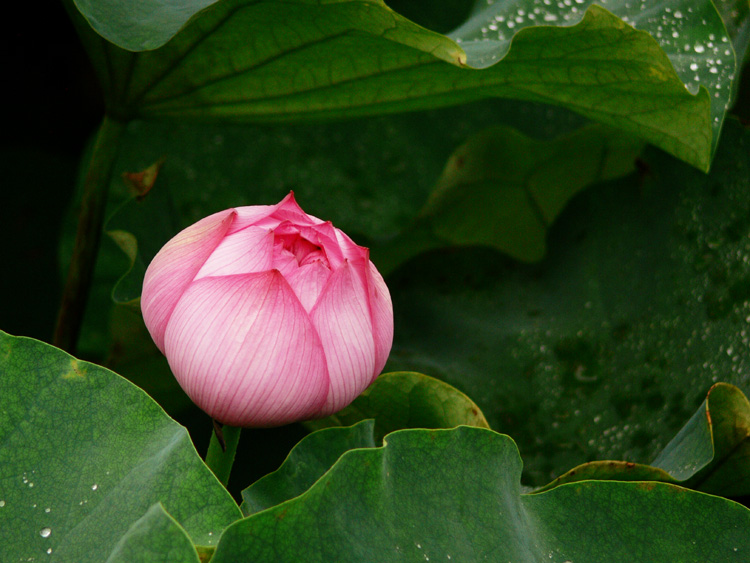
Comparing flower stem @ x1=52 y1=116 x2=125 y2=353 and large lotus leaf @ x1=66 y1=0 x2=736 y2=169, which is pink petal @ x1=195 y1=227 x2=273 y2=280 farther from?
flower stem @ x1=52 y1=116 x2=125 y2=353

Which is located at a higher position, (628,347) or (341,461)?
(341,461)

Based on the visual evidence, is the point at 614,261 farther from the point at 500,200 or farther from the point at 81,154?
the point at 81,154

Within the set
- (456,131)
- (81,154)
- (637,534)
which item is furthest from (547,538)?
(81,154)

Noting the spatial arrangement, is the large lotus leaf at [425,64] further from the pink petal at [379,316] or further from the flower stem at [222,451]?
the flower stem at [222,451]

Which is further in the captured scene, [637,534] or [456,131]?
[456,131]

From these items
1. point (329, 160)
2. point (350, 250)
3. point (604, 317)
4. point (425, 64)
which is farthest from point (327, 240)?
point (329, 160)

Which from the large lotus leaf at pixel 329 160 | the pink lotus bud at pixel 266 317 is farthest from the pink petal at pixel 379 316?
the large lotus leaf at pixel 329 160

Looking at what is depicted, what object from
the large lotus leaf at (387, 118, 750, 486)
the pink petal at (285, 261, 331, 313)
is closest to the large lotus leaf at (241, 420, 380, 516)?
the pink petal at (285, 261, 331, 313)
